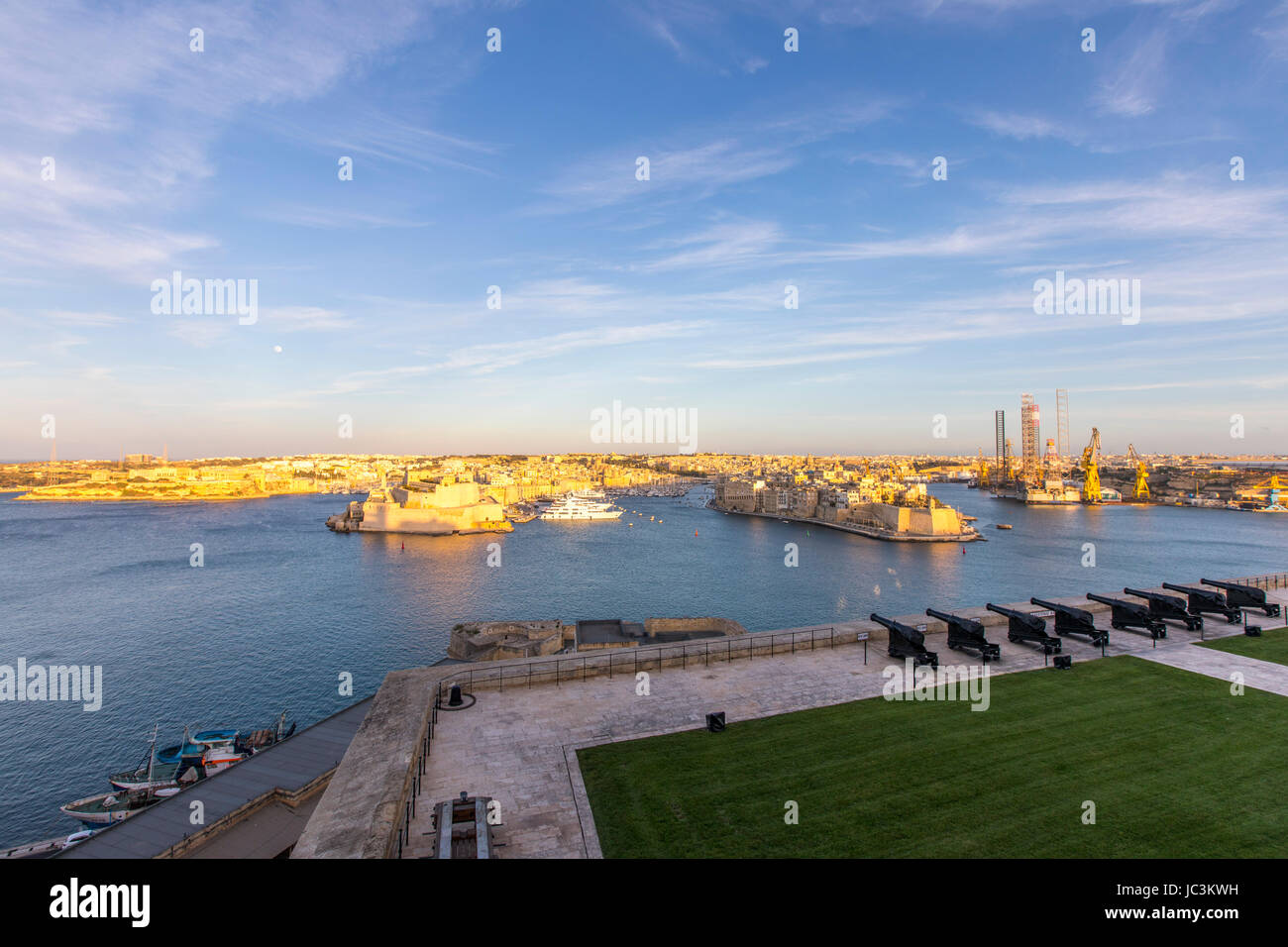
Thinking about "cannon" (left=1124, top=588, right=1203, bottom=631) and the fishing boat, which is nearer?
"cannon" (left=1124, top=588, right=1203, bottom=631)

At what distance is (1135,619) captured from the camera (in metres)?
16.9

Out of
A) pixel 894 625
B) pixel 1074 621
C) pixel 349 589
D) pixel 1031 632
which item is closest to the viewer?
pixel 894 625

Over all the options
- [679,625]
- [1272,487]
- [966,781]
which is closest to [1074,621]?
[966,781]

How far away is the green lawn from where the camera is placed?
15141 mm

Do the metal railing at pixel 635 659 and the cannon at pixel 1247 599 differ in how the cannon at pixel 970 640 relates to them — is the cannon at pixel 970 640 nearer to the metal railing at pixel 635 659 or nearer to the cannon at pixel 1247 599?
the metal railing at pixel 635 659

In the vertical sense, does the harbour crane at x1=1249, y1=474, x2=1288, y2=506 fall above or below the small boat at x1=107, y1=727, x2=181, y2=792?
above

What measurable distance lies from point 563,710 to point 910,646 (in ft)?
26.1

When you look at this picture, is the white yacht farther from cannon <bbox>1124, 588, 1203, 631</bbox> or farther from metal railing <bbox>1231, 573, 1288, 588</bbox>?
cannon <bbox>1124, 588, 1203, 631</bbox>

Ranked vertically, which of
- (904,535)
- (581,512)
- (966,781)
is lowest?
(904,535)

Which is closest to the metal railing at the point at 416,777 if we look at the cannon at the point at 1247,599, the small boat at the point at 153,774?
the small boat at the point at 153,774

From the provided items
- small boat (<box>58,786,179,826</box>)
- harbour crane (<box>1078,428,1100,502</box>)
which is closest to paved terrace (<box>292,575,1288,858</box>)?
small boat (<box>58,786,179,826</box>)

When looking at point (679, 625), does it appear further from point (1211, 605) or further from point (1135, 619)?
point (1211, 605)
